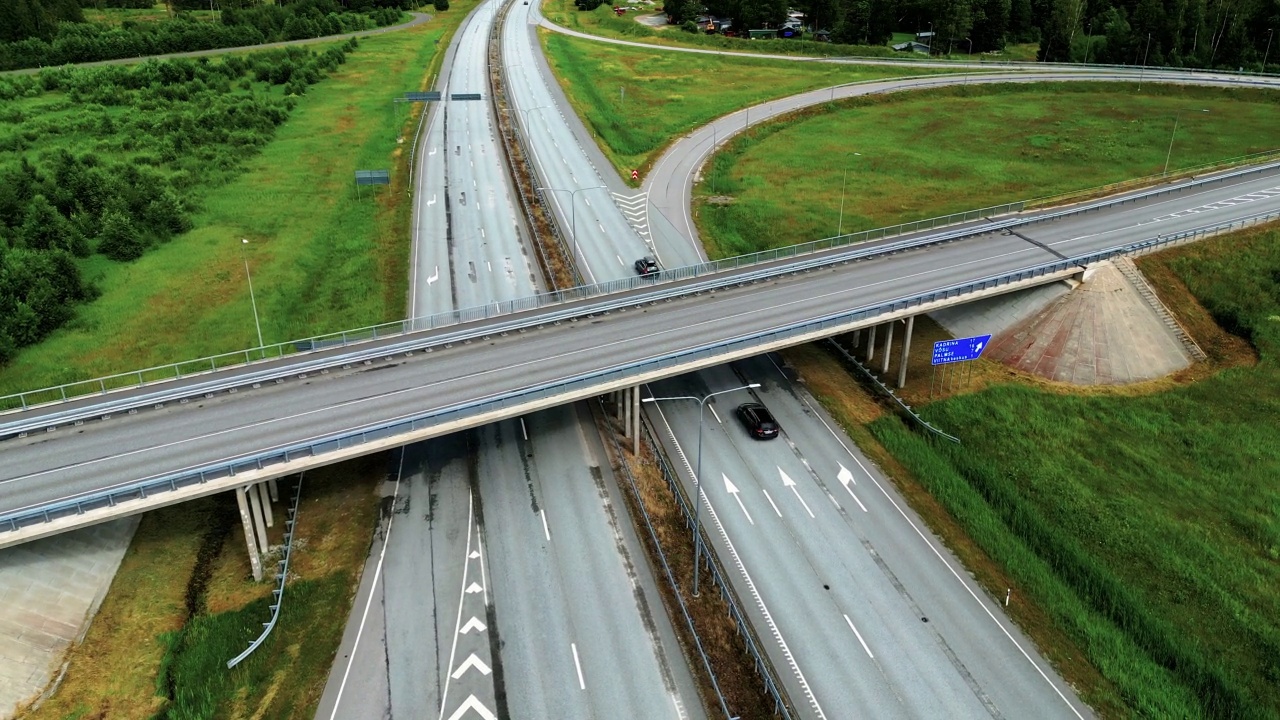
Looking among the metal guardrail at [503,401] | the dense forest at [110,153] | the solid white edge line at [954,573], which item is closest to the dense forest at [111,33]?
the dense forest at [110,153]

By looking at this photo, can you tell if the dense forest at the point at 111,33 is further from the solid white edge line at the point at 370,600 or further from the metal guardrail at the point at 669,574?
the metal guardrail at the point at 669,574

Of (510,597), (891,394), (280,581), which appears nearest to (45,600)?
(280,581)

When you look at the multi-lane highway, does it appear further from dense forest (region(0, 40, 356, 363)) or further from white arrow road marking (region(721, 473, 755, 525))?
dense forest (region(0, 40, 356, 363))

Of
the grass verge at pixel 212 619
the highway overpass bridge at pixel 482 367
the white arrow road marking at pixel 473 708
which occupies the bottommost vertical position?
the white arrow road marking at pixel 473 708

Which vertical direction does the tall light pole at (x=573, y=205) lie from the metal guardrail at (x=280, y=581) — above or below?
above

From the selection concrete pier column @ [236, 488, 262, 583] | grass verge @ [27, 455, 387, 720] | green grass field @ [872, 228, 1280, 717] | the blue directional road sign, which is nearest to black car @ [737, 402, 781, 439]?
green grass field @ [872, 228, 1280, 717]

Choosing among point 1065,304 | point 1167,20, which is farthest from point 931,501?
point 1167,20
